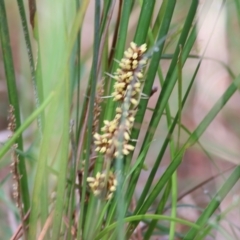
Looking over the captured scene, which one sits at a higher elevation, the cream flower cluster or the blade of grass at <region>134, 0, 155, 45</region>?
the blade of grass at <region>134, 0, 155, 45</region>

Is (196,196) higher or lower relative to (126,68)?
lower

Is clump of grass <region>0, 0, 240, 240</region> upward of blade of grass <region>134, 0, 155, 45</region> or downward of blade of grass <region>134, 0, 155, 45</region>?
downward

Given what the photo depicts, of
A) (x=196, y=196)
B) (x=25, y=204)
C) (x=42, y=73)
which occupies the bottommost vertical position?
(x=196, y=196)

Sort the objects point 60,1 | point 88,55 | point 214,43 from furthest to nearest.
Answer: point 214,43
point 88,55
point 60,1

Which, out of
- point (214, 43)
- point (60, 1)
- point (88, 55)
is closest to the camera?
point (60, 1)

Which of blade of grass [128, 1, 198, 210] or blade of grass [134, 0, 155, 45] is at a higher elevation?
blade of grass [134, 0, 155, 45]

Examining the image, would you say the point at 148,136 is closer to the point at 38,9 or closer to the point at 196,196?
the point at 38,9

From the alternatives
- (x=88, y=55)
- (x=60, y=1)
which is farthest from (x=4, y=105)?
(x=60, y=1)

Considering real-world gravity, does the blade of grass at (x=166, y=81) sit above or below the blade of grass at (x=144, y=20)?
below
